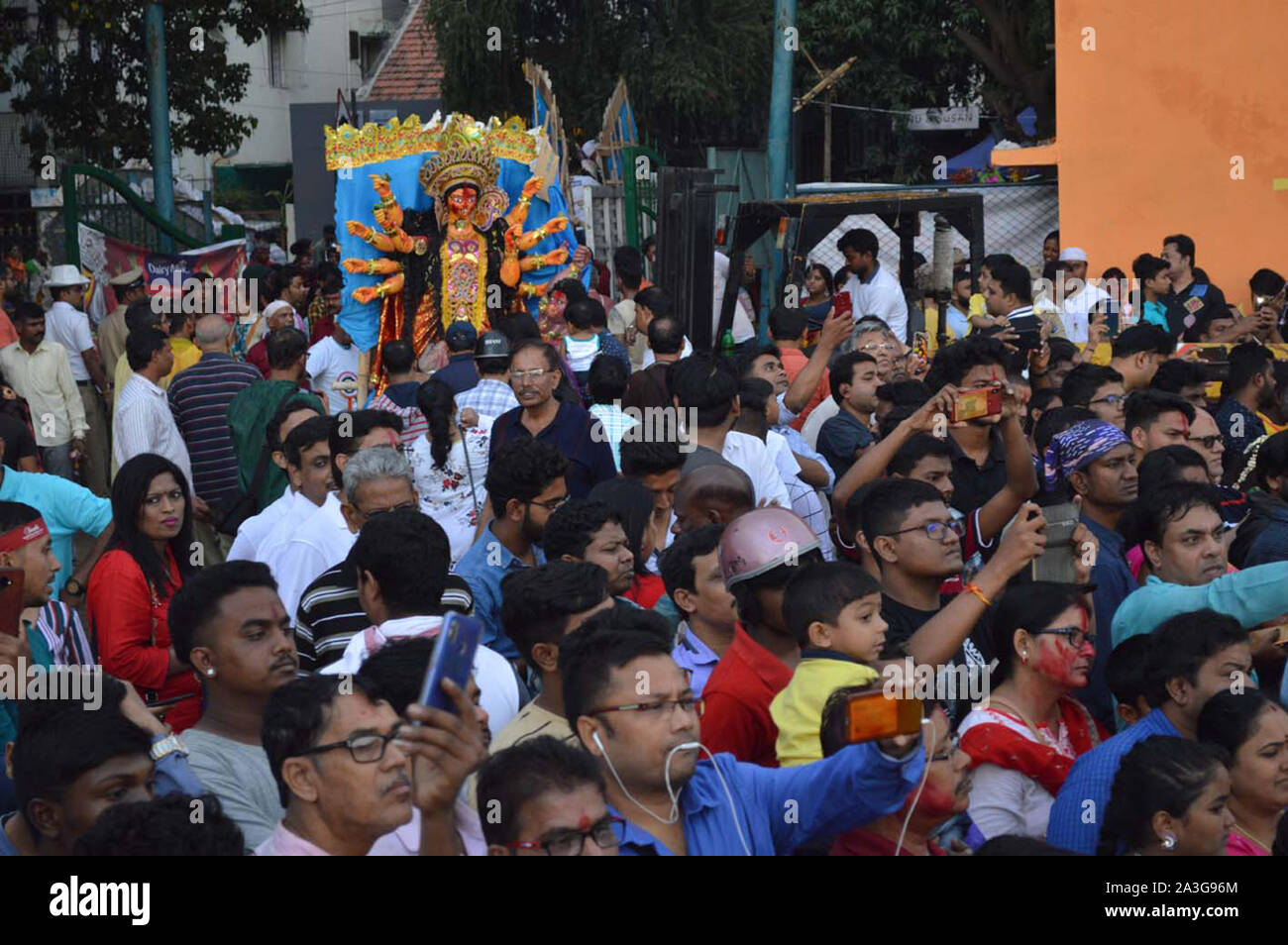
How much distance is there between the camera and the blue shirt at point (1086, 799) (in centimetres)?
386

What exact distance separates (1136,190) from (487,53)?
15.6m

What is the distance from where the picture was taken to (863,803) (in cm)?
336

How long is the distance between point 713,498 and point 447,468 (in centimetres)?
167

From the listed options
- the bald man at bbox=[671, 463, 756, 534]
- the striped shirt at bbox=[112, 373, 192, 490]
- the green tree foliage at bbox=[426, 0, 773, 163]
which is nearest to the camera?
the bald man at bbox=[671, 463, 756, 534]

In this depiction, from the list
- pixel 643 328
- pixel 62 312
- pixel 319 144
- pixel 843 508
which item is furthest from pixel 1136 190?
pixel 319 144

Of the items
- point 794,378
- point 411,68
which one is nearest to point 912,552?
point 794,378

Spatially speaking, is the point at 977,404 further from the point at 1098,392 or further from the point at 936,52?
the point at 936,52

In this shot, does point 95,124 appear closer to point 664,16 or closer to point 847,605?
point 664,16

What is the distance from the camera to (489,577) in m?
5.28

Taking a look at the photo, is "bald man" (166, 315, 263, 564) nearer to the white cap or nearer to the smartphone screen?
the smartphone screen

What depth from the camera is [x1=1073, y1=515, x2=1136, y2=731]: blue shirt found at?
16.9ft

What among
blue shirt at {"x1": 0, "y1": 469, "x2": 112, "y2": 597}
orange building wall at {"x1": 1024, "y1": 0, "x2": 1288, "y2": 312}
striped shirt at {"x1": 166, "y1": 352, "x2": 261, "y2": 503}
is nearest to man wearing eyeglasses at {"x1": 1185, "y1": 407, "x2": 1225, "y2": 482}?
blue shirt at {"x1": 0, "y1": 469, "x2": 112, "y2": 597}

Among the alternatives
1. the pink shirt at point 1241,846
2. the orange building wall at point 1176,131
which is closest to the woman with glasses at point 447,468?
the pink shirt at point 1241,846

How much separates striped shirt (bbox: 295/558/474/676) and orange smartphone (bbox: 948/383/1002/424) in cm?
201
